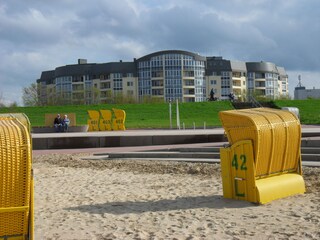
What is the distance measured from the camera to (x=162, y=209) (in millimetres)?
7734

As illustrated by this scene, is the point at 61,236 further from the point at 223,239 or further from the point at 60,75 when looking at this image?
the point at 60,75

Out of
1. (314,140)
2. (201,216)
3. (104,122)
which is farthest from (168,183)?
(104,122)

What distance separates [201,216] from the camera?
7.12m

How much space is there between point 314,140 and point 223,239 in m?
9.29

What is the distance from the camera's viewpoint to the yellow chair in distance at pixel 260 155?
7.77m

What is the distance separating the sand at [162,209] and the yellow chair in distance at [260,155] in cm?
20

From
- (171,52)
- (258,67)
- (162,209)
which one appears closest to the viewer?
(162,209)

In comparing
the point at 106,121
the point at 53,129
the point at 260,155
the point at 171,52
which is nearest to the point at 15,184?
the point at 260,155

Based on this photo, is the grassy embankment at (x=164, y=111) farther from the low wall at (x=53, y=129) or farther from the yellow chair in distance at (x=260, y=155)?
the yellow chair in distance at (x=260, y=155)

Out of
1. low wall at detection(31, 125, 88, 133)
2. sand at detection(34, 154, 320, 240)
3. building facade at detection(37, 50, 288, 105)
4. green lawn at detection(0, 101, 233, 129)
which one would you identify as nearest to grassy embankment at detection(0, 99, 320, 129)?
green lawn at detection(0, 101, 233, 129)

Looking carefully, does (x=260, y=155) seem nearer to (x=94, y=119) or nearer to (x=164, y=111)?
(x=94, y=119)

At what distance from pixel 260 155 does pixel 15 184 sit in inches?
173

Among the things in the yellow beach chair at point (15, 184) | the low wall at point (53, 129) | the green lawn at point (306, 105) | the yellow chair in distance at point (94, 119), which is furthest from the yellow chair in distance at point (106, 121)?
the yellow beach chair at point (15, 184)

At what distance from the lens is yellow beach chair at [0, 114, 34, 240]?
182 inches
